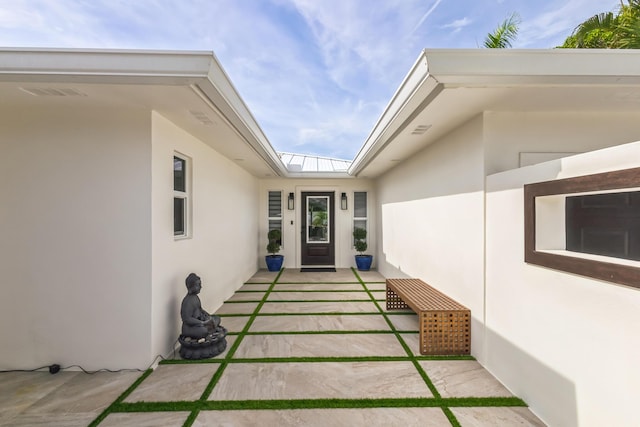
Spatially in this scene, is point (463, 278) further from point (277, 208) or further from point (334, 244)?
point (277, 208)

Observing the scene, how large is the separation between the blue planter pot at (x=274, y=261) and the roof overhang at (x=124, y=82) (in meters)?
5.03

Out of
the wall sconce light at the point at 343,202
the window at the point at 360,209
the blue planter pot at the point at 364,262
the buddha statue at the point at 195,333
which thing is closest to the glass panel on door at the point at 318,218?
the wall sconce light at the point at 343,202

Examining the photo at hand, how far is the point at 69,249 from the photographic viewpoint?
8.95 ft

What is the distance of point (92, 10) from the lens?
3.85 m

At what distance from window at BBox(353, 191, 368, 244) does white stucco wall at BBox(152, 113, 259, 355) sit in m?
2.94

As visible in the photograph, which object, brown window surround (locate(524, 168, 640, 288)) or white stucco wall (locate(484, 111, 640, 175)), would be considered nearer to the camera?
brown window surround (locate(524, 168, 640, 288))

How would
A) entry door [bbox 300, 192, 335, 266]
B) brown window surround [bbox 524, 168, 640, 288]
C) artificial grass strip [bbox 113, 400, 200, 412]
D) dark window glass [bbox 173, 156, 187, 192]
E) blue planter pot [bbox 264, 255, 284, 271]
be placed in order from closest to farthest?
brown window surround [bbox 524, 168, 640, 288] < artificial grass strip [bbox 113, 400, 200, 412] < dark window glass [bbox 173, 156, 187, 192] < blue planter pot [bbox 264, 255, 284, 271] < entry door [bbox 300, 192, 335, 266]

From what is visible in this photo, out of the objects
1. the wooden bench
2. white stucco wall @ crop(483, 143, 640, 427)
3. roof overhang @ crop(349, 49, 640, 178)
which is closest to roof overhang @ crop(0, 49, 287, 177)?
roof overhang @ crop(349, 49, 640, 178)

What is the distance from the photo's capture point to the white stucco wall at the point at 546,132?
2.75 meters

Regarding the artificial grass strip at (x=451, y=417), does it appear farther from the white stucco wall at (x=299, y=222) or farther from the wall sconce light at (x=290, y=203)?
the wall sconce light at (x=290, y=203)

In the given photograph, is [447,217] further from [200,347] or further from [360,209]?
[360,209]

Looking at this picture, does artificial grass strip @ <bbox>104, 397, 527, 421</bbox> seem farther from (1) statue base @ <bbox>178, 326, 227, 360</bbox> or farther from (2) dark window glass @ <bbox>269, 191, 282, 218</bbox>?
(2) dark window glass @ <bbox>269, 191, 282, 218</bbox>

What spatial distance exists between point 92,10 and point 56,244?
3.23 meters

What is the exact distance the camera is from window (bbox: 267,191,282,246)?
8016 millimetres
